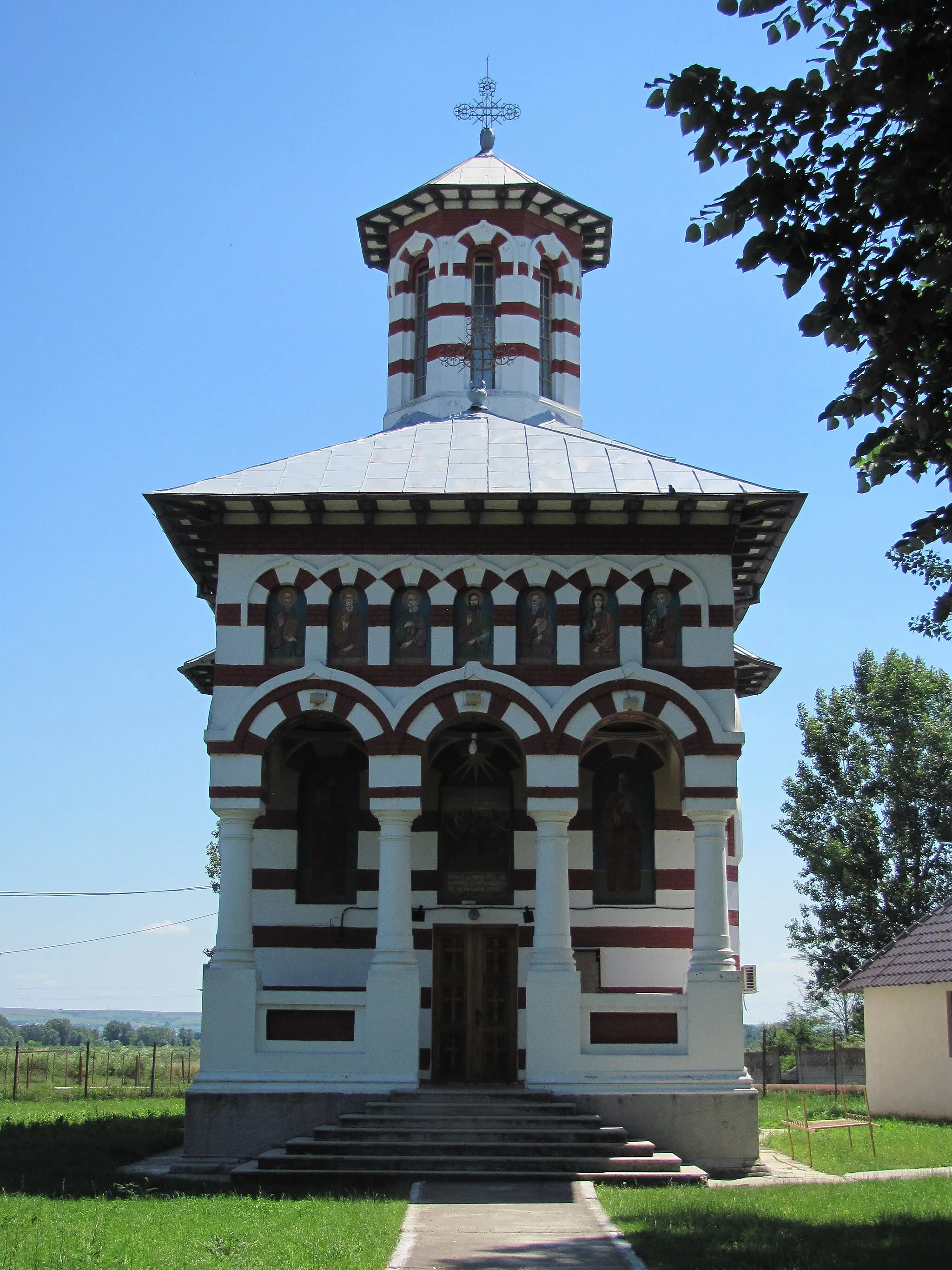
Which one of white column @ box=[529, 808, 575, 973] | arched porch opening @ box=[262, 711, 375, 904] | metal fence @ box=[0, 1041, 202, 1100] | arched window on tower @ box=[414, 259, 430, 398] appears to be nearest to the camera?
white column @ box=[529, 808, 575, 973]

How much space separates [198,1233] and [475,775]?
33.4 feet

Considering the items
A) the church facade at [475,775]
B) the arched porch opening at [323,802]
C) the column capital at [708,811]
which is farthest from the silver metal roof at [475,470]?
the column capital at [708,811]

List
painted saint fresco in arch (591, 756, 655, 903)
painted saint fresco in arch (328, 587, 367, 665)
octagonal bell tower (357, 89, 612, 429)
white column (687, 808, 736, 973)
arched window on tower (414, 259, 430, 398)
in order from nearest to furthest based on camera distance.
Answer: white column (687, 808, 736, 973) < painted saint fresco in arch (328, 587, 367, 665) < painted saint fresco in arch (591, 756, 655, 903) < octagonal bell tower (357, 89, 612, 429) < arched window on tower (414, 259, 430, 398)

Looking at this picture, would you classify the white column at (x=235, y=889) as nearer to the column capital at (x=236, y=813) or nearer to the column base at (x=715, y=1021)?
the column capital at (x=236, y=813)

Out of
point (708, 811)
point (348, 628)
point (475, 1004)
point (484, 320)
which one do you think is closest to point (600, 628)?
point (708, 811)

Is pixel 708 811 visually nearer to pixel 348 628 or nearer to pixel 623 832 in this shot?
pixel 623 832

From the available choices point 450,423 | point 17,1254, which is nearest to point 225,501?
point 450,423

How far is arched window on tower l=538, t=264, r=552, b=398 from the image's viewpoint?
26391 millimetres

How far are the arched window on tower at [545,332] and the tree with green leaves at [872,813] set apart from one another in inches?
713

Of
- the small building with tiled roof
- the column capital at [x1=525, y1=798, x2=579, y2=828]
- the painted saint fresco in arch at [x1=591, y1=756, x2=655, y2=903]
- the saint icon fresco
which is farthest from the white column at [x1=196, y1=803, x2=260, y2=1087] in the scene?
the small building with tiled roof

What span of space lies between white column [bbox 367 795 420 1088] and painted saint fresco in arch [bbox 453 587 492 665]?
6.70 feet

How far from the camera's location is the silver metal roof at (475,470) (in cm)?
1973

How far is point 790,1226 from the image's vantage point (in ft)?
41.2

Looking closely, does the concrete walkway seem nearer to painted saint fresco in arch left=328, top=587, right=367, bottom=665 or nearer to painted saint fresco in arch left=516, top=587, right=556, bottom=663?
painted saint fresco in arch left=516, top=587, right=556, bottom=663
